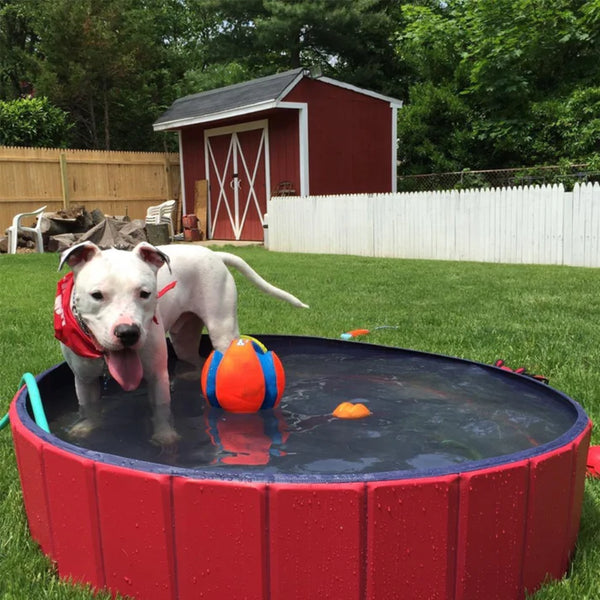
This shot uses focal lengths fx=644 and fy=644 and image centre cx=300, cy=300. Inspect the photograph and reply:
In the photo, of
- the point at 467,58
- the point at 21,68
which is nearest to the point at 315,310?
the point at 467,58

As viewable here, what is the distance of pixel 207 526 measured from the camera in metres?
1.73

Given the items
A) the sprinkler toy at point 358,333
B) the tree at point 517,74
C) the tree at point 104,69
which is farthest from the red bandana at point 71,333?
the tree at point 104,69

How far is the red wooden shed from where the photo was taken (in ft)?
52.5

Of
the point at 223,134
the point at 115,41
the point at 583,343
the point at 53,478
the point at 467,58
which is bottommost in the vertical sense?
the point at 583,343

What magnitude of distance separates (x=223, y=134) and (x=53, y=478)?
16.8 meters

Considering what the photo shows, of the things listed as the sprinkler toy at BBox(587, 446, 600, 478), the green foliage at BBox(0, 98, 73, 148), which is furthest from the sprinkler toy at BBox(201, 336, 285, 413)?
the green foliage at BBox(0, 98, 73, 148)

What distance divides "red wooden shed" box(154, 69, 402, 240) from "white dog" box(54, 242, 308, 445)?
12436mm

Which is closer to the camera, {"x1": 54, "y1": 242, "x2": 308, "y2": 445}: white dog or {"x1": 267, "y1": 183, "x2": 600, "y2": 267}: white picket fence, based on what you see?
{"x1": 54, "y1": 242, "x2": 308, "y2": 445}: white dog

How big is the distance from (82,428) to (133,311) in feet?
2.83

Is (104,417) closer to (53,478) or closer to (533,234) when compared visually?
(53,478)

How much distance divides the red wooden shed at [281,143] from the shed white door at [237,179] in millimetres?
27

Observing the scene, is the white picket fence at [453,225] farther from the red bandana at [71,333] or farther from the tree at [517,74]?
the red bandana at [71,333]

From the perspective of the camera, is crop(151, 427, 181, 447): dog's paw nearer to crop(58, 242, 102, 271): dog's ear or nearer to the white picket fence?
crop(58, 242, 102, 271): dog's ear

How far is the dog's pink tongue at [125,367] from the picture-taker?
8.36 ft
